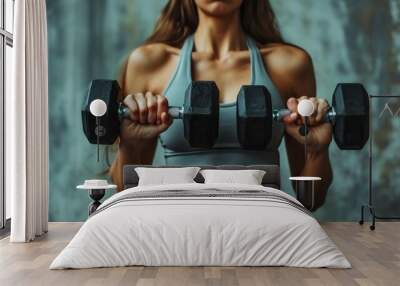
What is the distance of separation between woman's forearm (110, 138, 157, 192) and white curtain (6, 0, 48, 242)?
105 cm

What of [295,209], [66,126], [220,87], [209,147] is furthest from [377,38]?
[66,126]

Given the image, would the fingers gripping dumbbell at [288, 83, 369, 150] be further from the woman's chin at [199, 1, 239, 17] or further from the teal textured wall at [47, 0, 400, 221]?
the woman's chin at [199, 1, 239, 17]

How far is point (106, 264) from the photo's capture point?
471cm

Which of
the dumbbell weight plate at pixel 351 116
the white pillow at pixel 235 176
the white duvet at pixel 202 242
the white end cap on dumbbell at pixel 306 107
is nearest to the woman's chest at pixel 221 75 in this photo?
the white end cap on dumbbell at pixel 306 107

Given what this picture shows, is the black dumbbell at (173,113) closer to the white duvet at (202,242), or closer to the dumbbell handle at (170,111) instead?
the dumbbell handle at (170,111)

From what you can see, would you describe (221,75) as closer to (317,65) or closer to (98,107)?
(317,65)

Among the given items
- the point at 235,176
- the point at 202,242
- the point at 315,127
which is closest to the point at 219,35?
the point at 315,127

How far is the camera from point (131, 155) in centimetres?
764

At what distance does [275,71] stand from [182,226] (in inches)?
134

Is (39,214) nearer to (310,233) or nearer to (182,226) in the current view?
(182,226)

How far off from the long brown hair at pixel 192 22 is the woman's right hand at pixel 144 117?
745 mm

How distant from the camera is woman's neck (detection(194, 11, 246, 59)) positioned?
301 inches

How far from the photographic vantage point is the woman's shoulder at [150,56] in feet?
25.3

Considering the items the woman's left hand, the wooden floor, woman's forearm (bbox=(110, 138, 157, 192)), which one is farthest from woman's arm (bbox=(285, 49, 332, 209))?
the wooden floor
